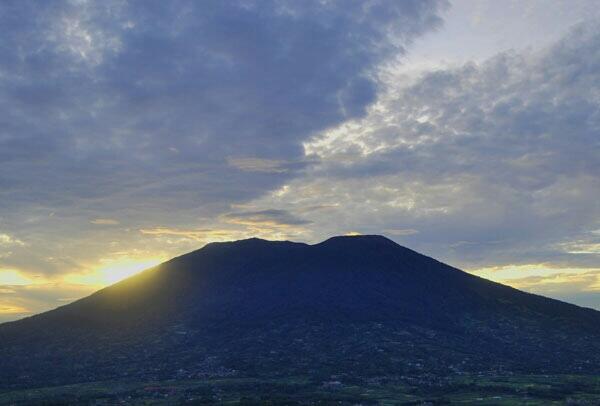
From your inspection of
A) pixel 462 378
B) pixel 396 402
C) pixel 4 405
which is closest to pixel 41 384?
pixel 4 405

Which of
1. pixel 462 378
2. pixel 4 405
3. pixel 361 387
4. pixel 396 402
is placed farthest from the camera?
pixel 462 378

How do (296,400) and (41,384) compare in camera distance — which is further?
(41,384)

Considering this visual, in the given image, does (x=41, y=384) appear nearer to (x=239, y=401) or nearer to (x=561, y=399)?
(x=239, y=401)

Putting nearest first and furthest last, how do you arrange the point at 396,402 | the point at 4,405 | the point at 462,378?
the point at 396,402 < the point at 4,405 < the point at 462,378

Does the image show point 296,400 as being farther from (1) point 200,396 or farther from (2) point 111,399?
(2) point 111,399

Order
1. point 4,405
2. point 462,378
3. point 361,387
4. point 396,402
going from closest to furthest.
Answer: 1. point 396,402
2. point 4,405
3. point 361,387
4. point 462,378

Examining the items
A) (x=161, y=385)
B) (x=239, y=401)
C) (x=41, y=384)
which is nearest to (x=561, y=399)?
(x=239, y=401)
